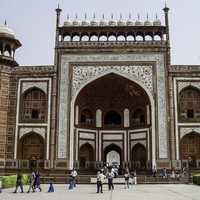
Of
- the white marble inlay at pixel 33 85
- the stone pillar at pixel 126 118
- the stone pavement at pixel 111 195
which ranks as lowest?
the stone pavement at pixel 111 195

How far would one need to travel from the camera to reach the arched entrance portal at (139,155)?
25.4 metres

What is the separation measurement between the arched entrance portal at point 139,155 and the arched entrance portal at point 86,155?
10.1 feet

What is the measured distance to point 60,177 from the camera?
21.9 meters

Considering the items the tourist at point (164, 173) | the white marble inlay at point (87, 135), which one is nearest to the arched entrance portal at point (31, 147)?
the white marble inlay at point (87, 135)

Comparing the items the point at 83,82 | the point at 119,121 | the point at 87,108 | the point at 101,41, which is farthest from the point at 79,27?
the point at 119,121

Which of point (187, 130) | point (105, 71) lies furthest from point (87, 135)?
point (187, 130)

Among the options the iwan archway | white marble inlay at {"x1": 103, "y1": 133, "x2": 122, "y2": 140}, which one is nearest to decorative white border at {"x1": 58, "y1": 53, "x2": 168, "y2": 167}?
the iwan archway

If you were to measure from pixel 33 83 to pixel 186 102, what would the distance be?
1074cm

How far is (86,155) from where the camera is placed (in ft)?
85.3

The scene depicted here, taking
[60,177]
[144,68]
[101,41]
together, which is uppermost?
[101,41]

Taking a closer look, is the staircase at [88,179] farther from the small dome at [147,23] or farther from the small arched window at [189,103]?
the small dome at [147,23]

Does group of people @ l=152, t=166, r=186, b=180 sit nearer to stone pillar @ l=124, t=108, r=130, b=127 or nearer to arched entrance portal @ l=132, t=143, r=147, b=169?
arched entrance portal @ l=132, t=143, r=147, b=169

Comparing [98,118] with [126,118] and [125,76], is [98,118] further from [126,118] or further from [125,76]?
[125,76]

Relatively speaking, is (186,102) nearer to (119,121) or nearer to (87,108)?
(119,121)
